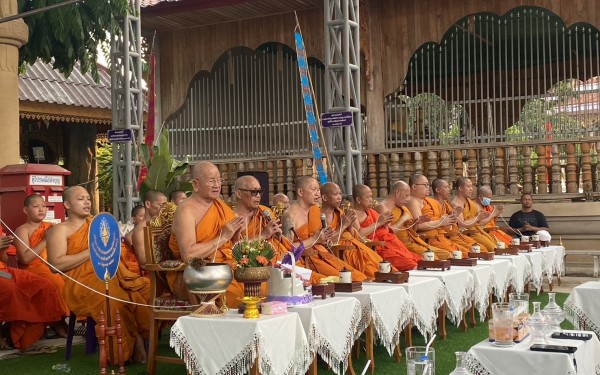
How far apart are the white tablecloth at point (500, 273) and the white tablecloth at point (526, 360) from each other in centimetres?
434

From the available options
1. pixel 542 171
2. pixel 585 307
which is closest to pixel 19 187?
pixel 585 307

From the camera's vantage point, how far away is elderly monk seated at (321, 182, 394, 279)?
320 inches

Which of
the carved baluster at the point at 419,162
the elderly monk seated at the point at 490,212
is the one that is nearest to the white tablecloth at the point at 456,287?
the elderly monk seated at the point at 490,212

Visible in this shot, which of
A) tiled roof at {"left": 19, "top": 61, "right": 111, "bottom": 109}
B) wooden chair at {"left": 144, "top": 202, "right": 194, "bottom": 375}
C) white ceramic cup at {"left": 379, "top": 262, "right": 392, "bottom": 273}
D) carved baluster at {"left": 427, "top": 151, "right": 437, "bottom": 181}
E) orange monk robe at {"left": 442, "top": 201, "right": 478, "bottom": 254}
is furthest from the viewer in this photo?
tiled roof at {"left": 19, "top": 61, "right": 111, "bottom": 109}

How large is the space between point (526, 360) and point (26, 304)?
17.5ft

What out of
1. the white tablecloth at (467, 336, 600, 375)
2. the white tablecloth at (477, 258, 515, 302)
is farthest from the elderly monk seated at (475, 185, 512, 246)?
the white tablecloth at (467, 336, 600, 375)

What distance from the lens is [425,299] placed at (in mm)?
6984

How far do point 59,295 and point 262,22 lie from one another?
28.0ft

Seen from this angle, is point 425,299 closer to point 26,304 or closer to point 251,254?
point 251,254

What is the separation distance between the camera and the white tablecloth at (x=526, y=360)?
4070mm

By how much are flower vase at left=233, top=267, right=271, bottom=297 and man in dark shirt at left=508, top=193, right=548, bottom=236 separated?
8.05 meters

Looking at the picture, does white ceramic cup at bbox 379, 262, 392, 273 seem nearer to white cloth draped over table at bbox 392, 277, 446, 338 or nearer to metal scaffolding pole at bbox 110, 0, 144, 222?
white cloth draped over table at bbox 392, 277, 446, 338

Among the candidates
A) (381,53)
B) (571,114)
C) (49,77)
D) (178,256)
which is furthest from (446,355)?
(49,77)

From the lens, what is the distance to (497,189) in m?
13.4
